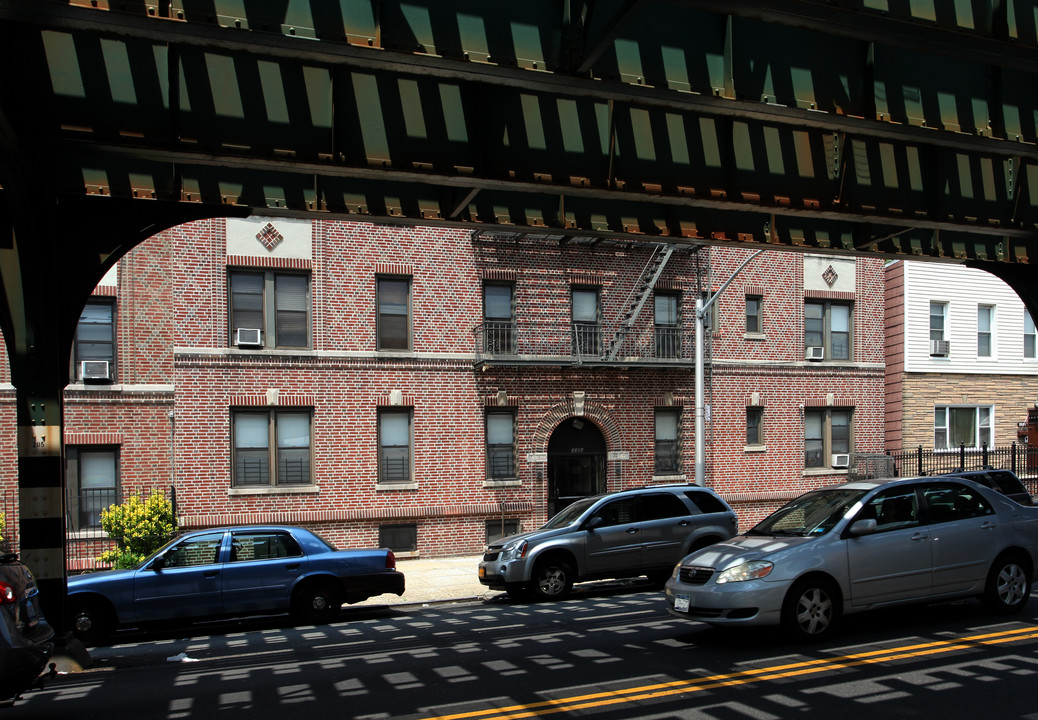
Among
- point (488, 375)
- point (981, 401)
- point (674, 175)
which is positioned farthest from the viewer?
point (981, 401)

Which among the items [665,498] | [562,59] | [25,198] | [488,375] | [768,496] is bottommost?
[768,496]

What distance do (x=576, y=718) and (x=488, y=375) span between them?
15.2m

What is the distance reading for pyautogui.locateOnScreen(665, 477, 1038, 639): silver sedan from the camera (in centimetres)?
885

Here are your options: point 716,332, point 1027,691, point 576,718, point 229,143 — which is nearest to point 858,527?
point 1027,691

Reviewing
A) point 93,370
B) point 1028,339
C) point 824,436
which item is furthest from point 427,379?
point 1028,339

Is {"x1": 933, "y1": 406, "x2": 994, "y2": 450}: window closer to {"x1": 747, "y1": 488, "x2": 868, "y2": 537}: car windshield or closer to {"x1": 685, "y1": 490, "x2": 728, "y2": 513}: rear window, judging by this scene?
{"x1": 685, "y1": 490, "x2": 728, "y2": 513}: rear window

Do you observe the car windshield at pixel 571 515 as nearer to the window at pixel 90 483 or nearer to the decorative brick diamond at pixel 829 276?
the window at pixel 90 483

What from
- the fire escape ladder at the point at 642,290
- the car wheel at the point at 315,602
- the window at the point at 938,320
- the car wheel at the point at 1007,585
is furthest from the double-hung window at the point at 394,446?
the window at the point at 938,320

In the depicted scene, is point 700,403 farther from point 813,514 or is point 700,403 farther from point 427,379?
point 813,514

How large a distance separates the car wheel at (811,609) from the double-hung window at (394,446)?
44.4 ft

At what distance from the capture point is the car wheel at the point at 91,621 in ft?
38.2

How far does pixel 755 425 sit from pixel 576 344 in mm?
6262

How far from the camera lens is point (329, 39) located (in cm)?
772

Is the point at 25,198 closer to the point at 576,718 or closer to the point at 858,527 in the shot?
the point at 576,718
